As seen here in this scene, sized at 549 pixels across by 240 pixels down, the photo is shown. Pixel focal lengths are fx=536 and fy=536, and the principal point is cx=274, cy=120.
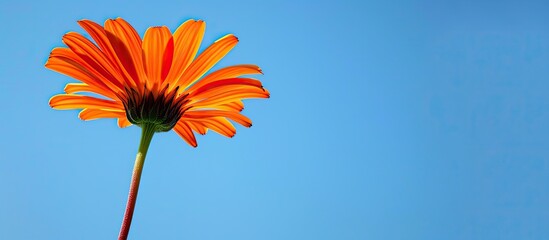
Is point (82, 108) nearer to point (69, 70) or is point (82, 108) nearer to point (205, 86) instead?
point (69, 70)

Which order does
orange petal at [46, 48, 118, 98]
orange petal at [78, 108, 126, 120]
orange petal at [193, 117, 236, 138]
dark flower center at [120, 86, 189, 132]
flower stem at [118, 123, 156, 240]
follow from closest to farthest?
1. flower stem at [118, 123, 156, 240]
2. orange petal at [46, 48, 118, 98]
3. dark flower center at [120, 86, 189, 132]
4. orange petal at [78, 108, 126, 120]
5. orange petal at [193, 117, 236, 138]

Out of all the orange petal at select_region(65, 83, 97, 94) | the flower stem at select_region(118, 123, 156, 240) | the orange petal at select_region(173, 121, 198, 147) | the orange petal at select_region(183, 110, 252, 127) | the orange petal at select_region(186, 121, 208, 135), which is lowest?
the flower stem at select_region(118, 123, 156, 240)

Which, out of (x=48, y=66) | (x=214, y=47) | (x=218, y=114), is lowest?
(x=48, y=66)


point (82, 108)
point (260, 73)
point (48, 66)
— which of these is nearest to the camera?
point (48, 66)

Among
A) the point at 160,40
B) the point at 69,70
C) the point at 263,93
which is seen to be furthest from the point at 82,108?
the point at 263,93

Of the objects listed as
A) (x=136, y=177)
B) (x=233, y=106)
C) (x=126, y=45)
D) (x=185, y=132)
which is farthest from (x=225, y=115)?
(x=136, y=177)

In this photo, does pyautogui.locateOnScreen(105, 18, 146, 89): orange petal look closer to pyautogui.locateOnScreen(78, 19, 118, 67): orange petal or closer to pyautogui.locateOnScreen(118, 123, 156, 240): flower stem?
pyautogui.locateOnScreen(78, 19, 118, 67): orange petal

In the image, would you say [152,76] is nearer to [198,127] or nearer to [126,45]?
[126,45]

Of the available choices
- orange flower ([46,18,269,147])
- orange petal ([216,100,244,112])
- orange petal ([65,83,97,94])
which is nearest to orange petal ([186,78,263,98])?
orange flower ([46,18,269,147])
